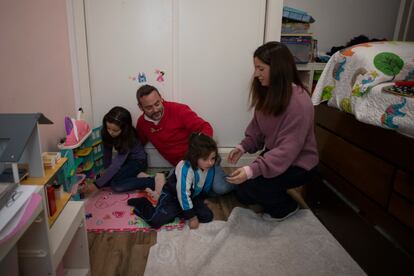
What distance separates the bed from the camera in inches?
45.9

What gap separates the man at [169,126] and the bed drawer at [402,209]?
902 mm

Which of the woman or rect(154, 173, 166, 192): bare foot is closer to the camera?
the woman

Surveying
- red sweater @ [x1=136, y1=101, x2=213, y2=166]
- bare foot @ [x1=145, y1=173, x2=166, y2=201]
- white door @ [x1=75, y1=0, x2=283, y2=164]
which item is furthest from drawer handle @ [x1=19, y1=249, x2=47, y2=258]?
white door @ [x1=75, y1=0, x2=283, y2=164]

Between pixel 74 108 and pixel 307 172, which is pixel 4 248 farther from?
pixel 74 108

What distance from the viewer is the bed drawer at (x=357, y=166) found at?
1.27 meters

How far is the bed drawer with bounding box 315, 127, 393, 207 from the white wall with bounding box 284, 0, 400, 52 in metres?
1.29

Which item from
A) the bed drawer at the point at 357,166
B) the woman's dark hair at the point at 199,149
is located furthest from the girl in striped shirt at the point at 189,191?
Result: the bed drawer at the point at 357,166

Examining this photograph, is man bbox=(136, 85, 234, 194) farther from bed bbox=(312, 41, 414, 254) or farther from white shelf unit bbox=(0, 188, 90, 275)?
white shelf unit bbox=(0, 188, 90, 275)

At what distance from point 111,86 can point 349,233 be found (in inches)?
68.0

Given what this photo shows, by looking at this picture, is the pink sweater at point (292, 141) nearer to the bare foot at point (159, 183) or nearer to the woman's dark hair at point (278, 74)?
the woman's dark hair at point (278, 74)

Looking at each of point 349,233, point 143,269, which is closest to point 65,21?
point 143,269

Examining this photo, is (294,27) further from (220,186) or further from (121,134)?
(121,134)

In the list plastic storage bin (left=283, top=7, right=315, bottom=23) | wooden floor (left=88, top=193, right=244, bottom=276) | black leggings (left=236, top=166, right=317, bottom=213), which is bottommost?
wooden floor (left=88, top=193, right=244, bottom=276)

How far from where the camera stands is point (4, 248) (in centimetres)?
69
